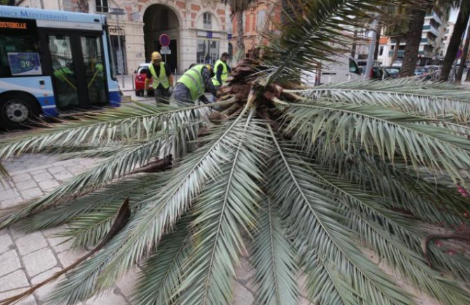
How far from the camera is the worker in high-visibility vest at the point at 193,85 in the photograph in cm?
Result: 494

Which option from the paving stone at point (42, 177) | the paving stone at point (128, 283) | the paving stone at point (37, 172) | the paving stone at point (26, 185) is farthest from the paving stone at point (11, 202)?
the paving stone at point (128, 283)

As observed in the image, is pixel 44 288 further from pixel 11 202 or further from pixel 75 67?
pixel 75 67

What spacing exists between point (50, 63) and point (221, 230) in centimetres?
745

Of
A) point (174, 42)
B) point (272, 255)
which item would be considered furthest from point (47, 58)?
point (174, 42)

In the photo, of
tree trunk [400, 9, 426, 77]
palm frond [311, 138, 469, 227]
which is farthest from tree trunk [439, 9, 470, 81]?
palm frond [311, 138, 469, 227]

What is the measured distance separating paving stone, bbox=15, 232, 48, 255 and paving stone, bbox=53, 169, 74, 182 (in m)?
1.47

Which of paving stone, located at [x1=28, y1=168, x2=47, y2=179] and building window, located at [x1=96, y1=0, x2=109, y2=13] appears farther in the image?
building window, located at [x1=96, y1=0, x2=109, y2=13]

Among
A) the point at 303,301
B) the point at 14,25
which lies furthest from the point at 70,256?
the point at 14,25

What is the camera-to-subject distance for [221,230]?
1784 mm

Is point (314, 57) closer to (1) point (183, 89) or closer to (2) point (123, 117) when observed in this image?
(2) point (123, 117)

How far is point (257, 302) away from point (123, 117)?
168 cm

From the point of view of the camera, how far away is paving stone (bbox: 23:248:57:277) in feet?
7.70

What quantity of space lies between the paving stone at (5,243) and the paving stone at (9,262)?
2.5 inches

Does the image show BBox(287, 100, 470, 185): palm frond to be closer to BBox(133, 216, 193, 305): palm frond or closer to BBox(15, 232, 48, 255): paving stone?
BBox(133, 216, 193, 305): palm frond
